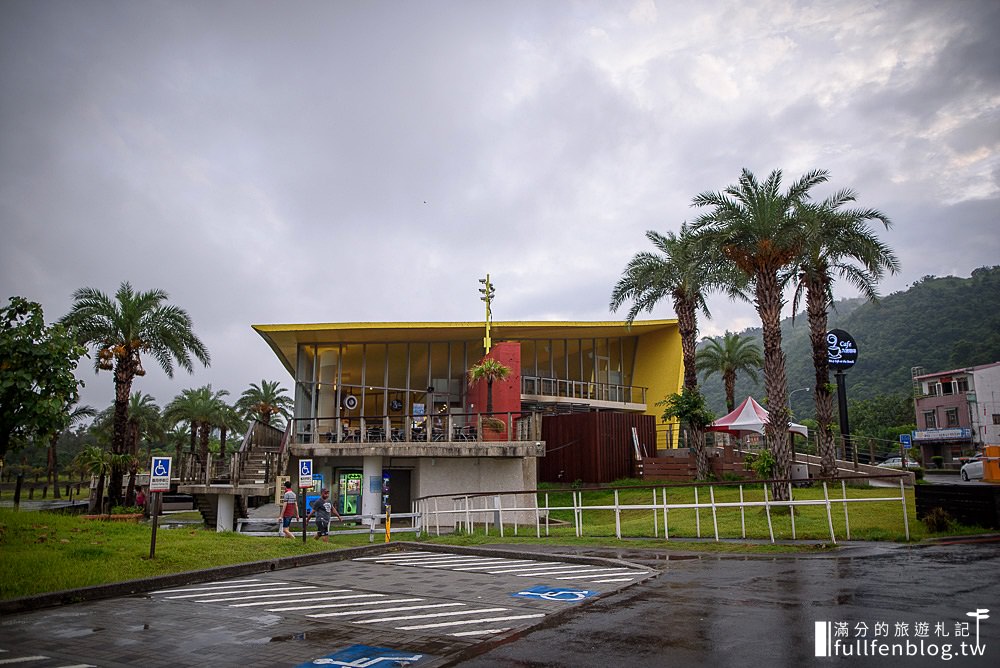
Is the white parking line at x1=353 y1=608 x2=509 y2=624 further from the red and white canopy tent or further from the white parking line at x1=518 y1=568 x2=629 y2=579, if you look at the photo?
the red and white canopy tent

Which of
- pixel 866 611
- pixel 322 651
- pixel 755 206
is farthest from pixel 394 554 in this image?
pixel 755 206

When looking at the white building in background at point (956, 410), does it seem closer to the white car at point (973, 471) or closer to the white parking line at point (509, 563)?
the white car at point (973, 471)

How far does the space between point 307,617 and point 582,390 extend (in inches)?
1166

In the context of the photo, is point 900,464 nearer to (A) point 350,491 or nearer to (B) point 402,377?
(B) point 402,377

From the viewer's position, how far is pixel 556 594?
9.61m

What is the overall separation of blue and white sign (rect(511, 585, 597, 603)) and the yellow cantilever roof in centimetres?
2295

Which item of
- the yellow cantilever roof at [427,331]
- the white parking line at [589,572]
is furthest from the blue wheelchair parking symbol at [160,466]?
the yellow cantilever roof at [427,331]

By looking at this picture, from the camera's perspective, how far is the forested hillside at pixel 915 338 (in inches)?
2933

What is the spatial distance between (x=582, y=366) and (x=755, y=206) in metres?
18.2

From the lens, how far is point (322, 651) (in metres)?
6.63

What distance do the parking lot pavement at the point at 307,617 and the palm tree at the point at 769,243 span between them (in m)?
11.2

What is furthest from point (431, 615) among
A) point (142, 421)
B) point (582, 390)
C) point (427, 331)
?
point (142, 421)

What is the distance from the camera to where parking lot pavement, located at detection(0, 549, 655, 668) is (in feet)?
21.7

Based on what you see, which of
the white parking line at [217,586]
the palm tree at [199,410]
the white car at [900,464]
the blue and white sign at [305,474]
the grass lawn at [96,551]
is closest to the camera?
the grass lawn at [96,551]
